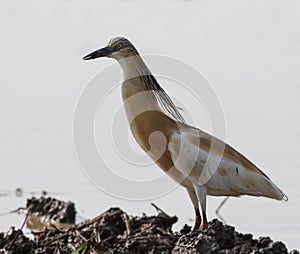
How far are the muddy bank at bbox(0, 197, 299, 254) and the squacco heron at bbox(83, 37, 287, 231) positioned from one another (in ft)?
1.40

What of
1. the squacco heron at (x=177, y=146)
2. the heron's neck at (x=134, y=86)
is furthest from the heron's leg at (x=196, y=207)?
the heron's neck at (x=134, y=86)

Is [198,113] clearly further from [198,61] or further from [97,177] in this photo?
[198,61]

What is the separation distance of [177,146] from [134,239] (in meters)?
0.76

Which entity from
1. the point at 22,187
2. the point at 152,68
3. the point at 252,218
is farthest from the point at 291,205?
the point at 22,187

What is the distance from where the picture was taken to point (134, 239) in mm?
7754

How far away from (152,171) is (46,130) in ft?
7.29

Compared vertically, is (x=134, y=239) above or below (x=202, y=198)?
below

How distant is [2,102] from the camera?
550 inches

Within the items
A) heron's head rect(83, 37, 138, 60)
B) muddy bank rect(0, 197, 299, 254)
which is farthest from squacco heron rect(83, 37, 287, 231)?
muddy bank rect(0, 197, 299, 254)

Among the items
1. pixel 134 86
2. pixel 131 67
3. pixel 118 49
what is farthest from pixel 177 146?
pixel 118 49

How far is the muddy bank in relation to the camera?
7172mm

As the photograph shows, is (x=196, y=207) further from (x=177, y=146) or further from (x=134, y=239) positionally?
(x=134, y=239)

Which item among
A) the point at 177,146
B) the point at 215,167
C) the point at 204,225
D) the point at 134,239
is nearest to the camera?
the point at 134,239

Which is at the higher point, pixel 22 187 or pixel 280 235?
pixel 22 187
